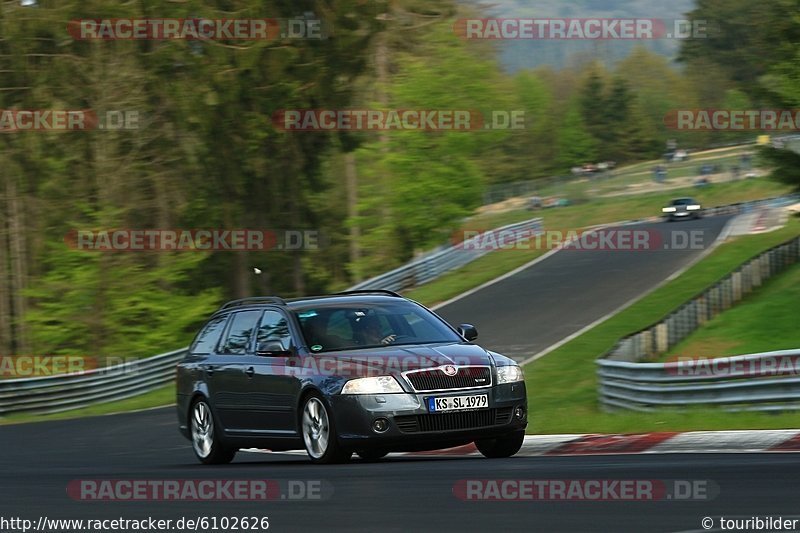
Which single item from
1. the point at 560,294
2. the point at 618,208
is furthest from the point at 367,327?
the point at 618,208

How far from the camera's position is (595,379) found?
81.8ft

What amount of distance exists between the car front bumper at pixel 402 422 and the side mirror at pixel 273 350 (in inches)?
39.5

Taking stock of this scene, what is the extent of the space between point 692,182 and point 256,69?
67499 millimetres

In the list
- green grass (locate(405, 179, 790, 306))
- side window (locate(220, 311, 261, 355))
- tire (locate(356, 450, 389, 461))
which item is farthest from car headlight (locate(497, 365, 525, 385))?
green grass (locate(405, 179, 790, 306))

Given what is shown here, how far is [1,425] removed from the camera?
Result: 89.8ft

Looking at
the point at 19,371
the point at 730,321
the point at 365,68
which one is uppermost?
the point at 365,68

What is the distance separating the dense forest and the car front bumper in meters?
20.3

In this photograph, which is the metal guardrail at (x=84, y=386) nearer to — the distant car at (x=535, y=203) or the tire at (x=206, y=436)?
the tire at (x=206, y=436)

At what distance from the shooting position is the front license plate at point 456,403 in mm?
11461

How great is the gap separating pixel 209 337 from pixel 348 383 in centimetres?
319

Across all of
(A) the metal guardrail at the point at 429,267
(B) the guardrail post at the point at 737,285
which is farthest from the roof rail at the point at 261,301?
(A) the metal guardrail at the point at 429,267

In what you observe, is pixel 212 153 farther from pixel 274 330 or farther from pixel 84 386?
pixel 274 330

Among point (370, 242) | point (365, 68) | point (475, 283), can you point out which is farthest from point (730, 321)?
point (370, 242)

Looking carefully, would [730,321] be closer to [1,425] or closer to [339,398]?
[1,425]
